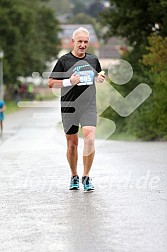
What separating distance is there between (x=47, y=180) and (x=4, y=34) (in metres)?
68.4

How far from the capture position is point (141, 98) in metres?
23.1

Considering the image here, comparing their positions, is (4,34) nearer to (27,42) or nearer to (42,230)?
(27,42)

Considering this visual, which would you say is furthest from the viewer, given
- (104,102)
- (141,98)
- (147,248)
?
(104,102)

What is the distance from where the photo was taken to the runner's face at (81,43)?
11117mm

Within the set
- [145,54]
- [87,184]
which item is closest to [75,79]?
[87,184]

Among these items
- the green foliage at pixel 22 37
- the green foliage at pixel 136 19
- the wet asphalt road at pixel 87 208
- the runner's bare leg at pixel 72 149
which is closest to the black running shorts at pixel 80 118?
the runner's bare leg at pixel 72 149

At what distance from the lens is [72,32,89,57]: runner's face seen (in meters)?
11.1

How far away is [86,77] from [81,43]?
1.34 ft

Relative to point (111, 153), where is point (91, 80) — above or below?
above

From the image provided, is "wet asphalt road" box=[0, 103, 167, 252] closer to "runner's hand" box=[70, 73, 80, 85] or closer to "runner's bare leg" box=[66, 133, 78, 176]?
"runner's bare leg" box=[66, 133, 78, 176]

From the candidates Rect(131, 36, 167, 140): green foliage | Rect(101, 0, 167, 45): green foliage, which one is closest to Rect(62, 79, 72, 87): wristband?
Rect(131, 36, 167, 140): green foliage

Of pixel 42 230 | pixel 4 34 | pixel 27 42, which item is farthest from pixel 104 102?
pixel 27 42

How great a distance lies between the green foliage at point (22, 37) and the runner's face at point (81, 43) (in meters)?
56.2

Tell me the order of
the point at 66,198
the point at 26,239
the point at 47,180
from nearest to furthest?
the point at 26,239, the point at 66,198, the point at 47,180
